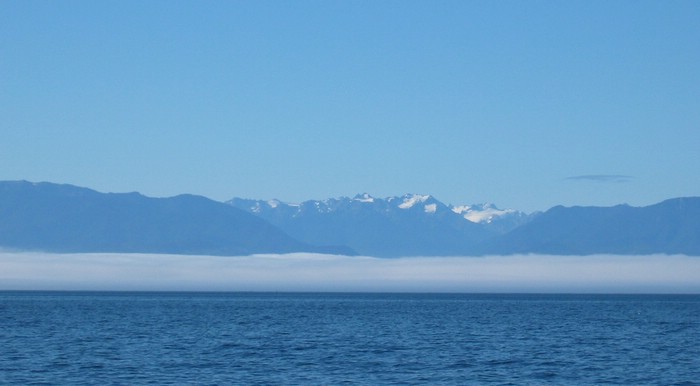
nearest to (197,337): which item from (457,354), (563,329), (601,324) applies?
(457,354)

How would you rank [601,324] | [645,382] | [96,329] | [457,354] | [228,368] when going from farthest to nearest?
[601,324], [96,329], [457,354], [228,368], [645,382]

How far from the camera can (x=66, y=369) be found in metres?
69.9

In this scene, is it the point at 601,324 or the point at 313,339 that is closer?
the point at 313,339

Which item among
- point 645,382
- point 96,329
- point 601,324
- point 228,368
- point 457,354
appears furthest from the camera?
point 601,324

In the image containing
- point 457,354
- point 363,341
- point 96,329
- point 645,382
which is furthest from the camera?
point 96,329

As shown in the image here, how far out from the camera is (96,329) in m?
114

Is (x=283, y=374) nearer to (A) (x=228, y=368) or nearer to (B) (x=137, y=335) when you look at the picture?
(A) (x=228, y=368)

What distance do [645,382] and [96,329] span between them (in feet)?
215

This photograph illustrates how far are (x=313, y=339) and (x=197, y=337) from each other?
11.1m

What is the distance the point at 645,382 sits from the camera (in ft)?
219

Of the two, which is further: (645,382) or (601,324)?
(601,324)

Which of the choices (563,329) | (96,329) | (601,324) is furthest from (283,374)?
(601,324)

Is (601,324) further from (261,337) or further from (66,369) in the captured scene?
(66,369)

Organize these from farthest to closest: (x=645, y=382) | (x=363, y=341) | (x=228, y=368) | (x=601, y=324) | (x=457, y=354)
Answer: (x=601, y=324) < (x=363, y=341) < (x=457, y=354) < (x=228, y=368) < (x=645, y=382)
